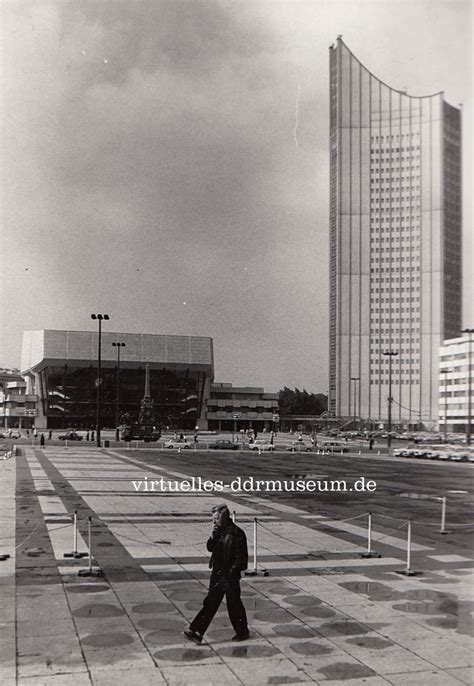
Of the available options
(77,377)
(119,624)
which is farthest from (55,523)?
(77,377)

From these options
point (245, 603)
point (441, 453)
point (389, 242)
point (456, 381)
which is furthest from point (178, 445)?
point (389, 242)

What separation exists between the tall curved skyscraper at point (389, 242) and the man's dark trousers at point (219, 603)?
17619 centimetres

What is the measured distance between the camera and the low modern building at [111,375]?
478 feet

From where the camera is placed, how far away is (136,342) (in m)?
150

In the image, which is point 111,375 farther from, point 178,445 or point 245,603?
point 245,603

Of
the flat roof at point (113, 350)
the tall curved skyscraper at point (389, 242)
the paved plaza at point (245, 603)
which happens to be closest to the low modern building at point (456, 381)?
the flat roof at point (113, 350)

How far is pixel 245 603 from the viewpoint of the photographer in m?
10.6

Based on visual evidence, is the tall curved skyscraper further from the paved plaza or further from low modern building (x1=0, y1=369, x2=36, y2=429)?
the paved plaza

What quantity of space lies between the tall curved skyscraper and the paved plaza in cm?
16820

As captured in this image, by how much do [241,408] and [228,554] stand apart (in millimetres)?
167396

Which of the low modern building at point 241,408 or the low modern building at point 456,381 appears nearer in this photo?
the low modern building at point 456,381

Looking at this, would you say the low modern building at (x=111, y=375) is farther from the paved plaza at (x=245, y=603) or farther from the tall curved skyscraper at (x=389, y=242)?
the paved plaza at (x=245, y=603)

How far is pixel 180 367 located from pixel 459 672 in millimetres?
148160

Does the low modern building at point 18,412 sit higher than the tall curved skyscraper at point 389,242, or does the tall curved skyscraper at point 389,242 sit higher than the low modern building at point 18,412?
the tall curved skyscraper at point 389,242
